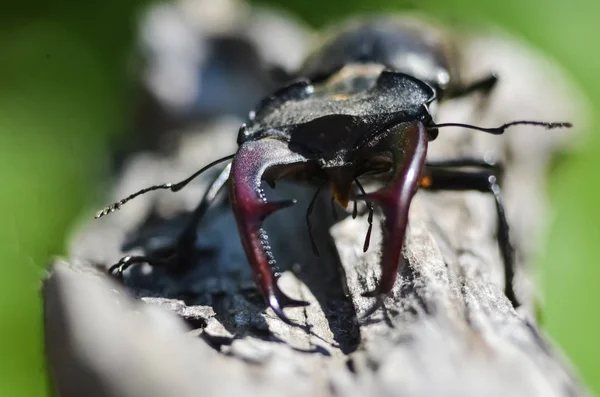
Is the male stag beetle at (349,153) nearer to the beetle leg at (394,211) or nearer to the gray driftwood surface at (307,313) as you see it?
the beetle leg at (394,211)

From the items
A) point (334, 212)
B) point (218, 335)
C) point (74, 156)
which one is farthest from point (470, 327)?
point (74, 156)

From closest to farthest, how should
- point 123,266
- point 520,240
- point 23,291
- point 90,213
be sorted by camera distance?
1. point 123,266
2. point 520,240
3. point 90,213
4. point 23,291

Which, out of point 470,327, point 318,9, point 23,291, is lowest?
point 470,327

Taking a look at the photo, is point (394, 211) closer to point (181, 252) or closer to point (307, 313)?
point (307, 313)

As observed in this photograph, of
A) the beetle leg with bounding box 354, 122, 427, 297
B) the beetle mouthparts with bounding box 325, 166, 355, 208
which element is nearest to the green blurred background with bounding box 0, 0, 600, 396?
the beetle mouthparts with bounding box 325, 166, 355, 208

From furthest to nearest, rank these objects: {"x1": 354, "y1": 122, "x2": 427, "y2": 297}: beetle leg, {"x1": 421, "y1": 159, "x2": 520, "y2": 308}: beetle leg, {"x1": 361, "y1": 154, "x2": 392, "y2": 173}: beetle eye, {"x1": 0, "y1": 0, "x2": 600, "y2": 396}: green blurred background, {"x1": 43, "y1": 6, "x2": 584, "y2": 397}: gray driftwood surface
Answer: {"x1": 0, "y1": 0, "x2": 600, "y2": 396}: green blurred background < {"x1": 421, "y1": 159, "x2": 520, "y2": 308}: beetle leg < {"x1": 361, "y1": 154, "x2": 392, "y2": 173}: beetle eye < {"x1": 354, "y1": 122, "x2": 427, "y2": 297}: beetle leg < {"x1": 43, "y1": 6, "x2": 584, "y2": 397}: gray driftwood surface

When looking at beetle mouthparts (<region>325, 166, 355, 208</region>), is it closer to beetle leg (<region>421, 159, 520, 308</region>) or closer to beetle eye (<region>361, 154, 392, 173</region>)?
beetle eye (<region>361, 154, 392, 173</region>)

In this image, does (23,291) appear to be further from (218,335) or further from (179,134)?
(218,335)
